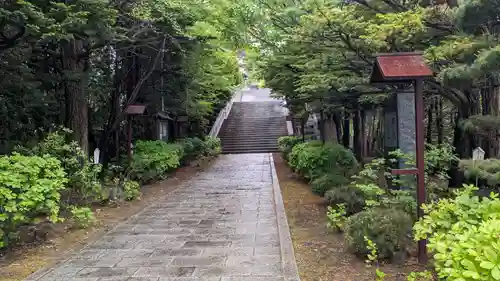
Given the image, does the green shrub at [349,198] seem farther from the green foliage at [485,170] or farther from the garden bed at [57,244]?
the garden bed at [57,244]

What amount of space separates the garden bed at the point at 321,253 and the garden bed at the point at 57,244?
333cm

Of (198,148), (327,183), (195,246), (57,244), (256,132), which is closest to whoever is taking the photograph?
(195,246)

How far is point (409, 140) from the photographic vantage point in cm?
725

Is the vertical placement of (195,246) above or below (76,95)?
below

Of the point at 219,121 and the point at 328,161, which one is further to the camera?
the point at 219,121

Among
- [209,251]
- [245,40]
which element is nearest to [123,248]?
[209,251]

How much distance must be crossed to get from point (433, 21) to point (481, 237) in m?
5.17

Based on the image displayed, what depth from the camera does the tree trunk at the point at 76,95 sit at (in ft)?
32.8

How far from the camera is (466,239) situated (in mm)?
2926

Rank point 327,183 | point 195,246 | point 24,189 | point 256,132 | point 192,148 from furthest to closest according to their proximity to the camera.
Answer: point 256,132 < point 192,148 < point 327,183 < point 195,246 < point 24,189

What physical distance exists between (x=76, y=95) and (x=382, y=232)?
793cm

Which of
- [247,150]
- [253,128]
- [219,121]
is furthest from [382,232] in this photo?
[219,121]

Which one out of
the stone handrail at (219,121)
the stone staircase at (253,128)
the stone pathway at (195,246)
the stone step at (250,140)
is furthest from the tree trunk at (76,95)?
the stone step at (250,140)

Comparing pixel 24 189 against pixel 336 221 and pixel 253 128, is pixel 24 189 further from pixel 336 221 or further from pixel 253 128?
pixel 253 128
